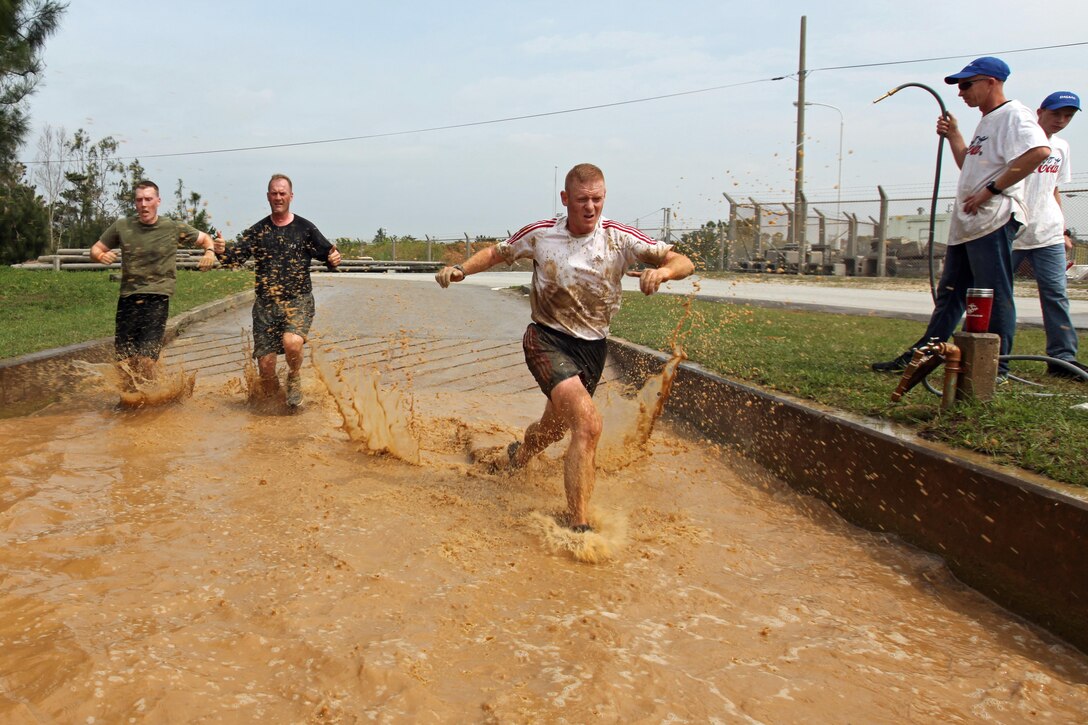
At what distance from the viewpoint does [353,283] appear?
1886 cm

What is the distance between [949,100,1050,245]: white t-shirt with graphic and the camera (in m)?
5.79

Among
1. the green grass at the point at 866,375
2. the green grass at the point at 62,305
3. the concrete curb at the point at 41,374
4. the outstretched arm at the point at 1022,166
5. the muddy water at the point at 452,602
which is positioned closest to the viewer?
the muddy water at the point at 452,602

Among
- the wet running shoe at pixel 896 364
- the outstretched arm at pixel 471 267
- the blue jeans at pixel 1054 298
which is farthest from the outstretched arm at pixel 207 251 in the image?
the blue jeans at pixel 1054 298

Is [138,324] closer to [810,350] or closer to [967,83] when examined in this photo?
[810,350]

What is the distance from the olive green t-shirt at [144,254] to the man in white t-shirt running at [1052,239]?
6410mm

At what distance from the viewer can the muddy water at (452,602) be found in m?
2.80

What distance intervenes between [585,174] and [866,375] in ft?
9.42

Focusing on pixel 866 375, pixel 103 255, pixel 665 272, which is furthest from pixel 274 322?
pixel 866 375

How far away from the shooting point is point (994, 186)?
583 cm

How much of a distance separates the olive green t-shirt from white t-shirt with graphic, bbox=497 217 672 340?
351 cm

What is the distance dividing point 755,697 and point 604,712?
0.53m

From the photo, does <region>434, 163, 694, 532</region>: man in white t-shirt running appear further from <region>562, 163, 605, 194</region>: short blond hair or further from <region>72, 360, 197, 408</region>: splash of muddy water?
<region>72, 360, 197, 408</region>: splash of muddy water

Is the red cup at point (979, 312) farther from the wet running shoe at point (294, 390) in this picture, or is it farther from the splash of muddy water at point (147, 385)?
the splash of muddy water at point (147, 385)

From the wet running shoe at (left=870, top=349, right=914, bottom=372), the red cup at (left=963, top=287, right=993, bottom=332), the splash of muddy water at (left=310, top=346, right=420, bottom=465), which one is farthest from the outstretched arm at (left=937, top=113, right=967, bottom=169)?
the splash of muddy water at (left=310, top=346, right=420, bottom=465)
